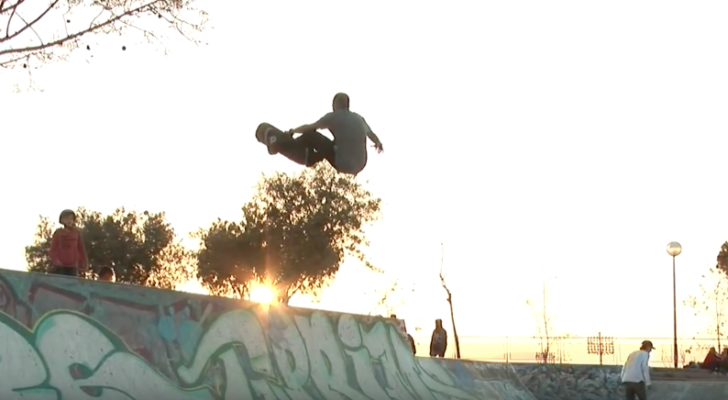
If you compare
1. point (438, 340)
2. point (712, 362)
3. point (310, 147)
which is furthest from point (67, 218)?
point (712, 362)

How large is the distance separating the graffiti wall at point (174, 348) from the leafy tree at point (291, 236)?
27.8 m

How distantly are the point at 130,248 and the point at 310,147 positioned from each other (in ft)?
140

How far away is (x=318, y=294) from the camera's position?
50000 millimetres

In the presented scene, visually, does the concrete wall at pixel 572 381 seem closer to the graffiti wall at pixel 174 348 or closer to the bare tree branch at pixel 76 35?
the graffiti wall at pixel 174 348

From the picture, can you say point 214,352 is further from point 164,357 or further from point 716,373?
point 716,373

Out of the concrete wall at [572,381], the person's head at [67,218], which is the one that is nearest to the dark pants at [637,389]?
the concrete wall at [572,381]

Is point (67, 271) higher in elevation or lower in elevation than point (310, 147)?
lower

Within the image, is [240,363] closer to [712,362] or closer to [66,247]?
[66,247]

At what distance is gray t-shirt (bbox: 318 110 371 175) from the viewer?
9617 mm

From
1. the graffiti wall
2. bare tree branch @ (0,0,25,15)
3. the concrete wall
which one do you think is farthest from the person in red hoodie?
the concrete wall

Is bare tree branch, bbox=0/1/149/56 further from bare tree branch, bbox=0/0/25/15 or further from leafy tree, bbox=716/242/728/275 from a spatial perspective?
leafy tree, bbox=716/242/728/275

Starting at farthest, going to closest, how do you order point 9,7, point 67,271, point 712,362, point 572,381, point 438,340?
1. point 712,362
2. point 572,381
3. point 438,340
4. point 9,7
5. point 67,271

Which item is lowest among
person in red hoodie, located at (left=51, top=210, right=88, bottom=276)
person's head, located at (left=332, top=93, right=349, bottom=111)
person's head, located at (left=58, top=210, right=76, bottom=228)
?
person in red hoodie, located at (left=51, top=210, right=88, bottom=276)

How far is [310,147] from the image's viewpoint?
32.4 feet
